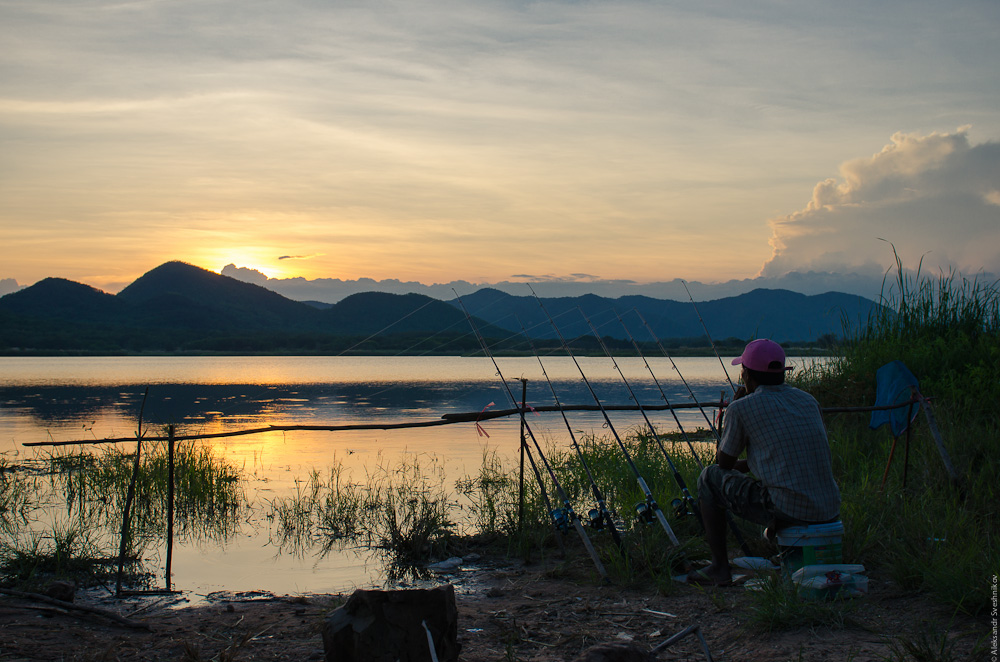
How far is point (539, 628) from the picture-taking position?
4.29 m

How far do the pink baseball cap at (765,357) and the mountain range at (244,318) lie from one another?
41.2 m

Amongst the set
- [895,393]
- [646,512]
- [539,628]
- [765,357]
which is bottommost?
[539,628]

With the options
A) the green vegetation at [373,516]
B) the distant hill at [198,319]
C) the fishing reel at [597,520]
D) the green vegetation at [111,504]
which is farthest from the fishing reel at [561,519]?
the distant hill at [198,319]

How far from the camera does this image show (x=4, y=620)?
4309mm

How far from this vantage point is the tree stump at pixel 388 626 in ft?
11.1

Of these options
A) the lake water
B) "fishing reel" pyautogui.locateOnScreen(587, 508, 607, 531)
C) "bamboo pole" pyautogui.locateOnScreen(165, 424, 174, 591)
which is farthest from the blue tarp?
"bamboo pole" pyautogui.locateOnScreen(165, 424, 174, 591)

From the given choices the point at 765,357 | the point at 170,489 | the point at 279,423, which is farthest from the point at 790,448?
the point at 279,423

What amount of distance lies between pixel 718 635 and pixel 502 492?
20.1ft

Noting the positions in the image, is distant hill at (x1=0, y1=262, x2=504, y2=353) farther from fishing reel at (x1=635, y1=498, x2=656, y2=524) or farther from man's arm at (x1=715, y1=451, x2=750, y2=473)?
man's arm at (x1=715, y1=451, x2=750, y2=473)

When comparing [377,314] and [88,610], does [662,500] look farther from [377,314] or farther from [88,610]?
[377,314]

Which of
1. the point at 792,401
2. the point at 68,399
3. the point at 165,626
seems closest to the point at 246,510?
the point at 165,626

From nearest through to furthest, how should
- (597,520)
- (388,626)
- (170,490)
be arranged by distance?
(388,626), (170,490), (597,520)

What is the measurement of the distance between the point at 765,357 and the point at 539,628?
6.82 feet

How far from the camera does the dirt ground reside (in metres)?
3.65
